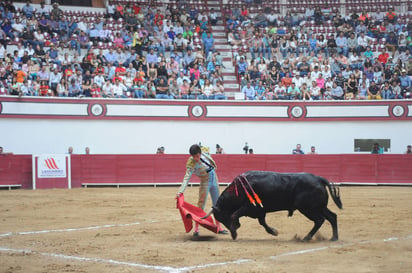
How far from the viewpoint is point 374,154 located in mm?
20234

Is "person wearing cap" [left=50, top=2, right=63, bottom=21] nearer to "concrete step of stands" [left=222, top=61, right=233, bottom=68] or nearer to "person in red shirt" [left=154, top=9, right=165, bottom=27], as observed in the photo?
"person in red shirt" [left=154, top=9, right=165, bottom=27]

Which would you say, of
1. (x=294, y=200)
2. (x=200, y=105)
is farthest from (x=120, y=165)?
(x=294, y=200)

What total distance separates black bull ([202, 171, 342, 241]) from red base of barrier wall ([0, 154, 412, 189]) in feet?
38.2

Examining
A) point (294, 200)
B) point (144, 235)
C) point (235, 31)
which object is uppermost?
point (235, 31)

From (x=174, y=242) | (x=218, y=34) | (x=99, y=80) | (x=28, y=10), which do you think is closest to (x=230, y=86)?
(x=218, y=34)

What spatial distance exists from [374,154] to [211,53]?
7196 millimetres

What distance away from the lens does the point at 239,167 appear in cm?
2038

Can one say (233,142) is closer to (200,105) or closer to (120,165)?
(200,105)

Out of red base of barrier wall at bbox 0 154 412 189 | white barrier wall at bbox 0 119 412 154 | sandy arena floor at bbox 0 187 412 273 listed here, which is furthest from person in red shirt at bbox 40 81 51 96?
sandy arena floor at bbox 0 187 412 273

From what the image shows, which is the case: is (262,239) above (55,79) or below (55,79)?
below

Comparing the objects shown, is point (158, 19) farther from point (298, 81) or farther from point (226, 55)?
point (298, 81)

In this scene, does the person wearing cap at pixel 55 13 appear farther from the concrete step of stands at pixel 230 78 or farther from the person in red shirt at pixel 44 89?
the concrete step of stands at pixel 230 78

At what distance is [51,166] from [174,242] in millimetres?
11465

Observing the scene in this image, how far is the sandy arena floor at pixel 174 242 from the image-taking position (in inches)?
261
